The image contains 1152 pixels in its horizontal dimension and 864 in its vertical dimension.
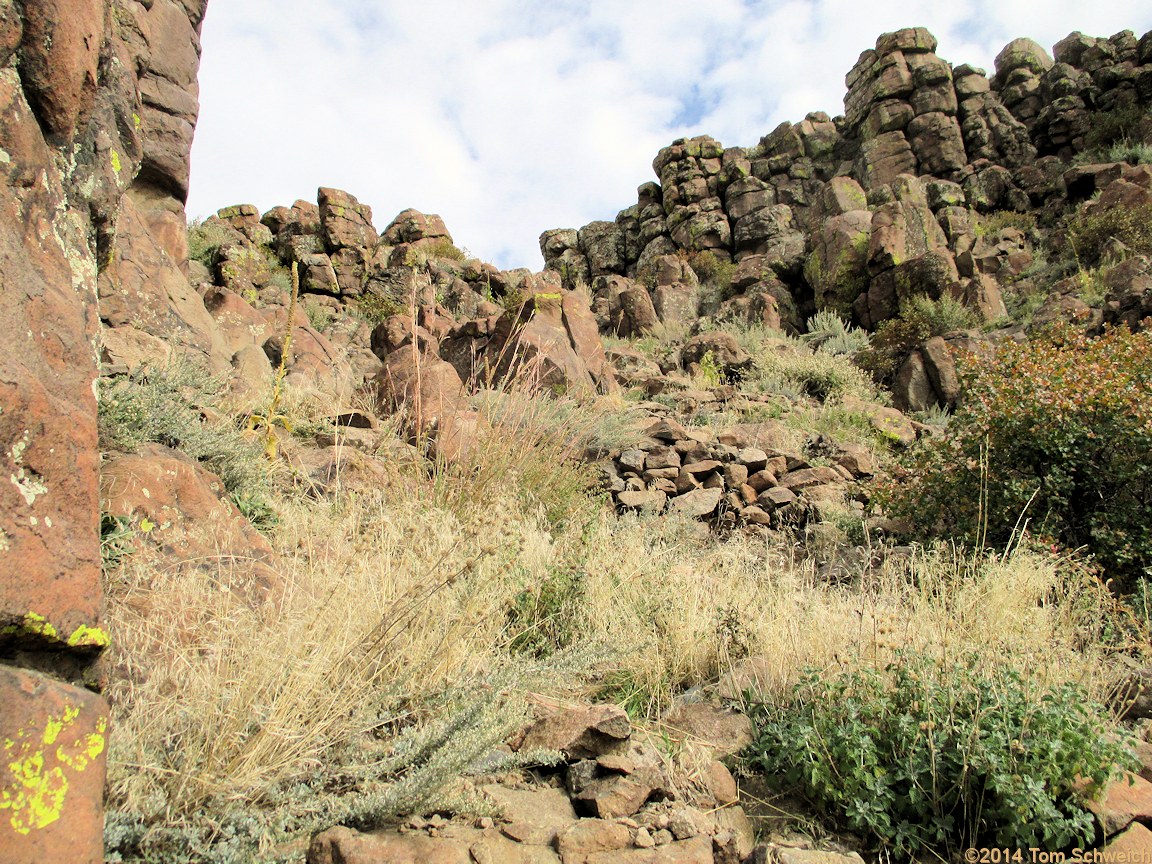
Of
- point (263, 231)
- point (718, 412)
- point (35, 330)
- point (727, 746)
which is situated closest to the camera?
point (35, 330)

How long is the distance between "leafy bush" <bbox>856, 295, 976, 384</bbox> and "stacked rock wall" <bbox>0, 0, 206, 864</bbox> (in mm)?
12903

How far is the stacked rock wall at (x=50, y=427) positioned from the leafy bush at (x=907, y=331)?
12.9m

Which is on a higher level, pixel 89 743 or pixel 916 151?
pixel 916 151

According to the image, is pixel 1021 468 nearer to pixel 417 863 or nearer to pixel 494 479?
pixel 494 479

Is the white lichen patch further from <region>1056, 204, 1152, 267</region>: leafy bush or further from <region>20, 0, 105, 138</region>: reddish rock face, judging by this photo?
<region>1056, 204, 1152, 267</region>: leafy bush

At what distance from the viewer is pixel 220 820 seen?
1802mm

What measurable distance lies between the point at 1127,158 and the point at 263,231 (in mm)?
24314

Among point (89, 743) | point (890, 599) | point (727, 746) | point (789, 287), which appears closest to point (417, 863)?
point (89, 743)

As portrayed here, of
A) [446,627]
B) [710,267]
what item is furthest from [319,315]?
[446,627]

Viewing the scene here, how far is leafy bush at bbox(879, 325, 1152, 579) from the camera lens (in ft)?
17.4

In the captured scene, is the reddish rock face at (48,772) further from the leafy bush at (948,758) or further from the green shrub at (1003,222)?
the green shrub at (1003,222)

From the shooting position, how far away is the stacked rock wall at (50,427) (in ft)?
4.54

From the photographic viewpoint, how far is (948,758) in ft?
7.93

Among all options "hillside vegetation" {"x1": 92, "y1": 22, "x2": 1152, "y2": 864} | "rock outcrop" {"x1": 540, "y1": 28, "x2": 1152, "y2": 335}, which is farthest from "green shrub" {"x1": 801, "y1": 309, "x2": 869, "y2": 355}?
"hillside vegetation" {"x1": 92, "y1": 22, "x2": 1152, "y2": 864}
